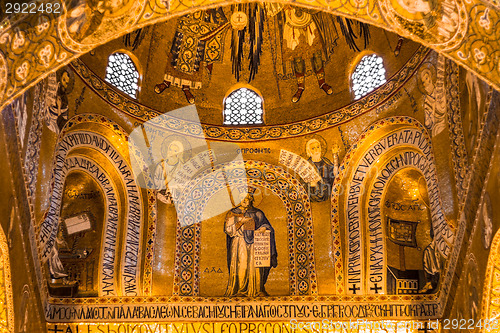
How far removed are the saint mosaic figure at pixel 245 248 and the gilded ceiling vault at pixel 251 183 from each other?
0.11 feet

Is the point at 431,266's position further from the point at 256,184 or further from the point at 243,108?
the point at 243,108

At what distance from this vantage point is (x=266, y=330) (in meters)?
12.6

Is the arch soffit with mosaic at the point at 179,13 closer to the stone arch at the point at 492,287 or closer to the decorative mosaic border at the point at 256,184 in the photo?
the stone arch at the point at 492,287

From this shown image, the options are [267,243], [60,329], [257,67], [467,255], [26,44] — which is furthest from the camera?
[257,67]

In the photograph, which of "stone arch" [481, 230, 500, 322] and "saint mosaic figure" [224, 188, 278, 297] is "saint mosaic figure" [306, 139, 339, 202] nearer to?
"saint mosaic figure" [224, 188, 278, 297]

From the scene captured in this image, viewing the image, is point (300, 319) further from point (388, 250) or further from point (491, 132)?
point (491, 132)

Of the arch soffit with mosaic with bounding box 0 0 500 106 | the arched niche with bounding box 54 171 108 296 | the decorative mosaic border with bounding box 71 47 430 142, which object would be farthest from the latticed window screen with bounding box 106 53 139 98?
the arch soffit with mosaic with bounding box 0 0 500 106

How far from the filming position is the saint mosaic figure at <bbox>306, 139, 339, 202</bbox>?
13648 mm

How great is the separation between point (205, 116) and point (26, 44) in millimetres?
7232

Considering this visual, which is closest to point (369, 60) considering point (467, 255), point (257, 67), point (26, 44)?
point (257, 67)

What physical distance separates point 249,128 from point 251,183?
128 cm

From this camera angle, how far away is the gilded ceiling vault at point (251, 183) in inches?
460

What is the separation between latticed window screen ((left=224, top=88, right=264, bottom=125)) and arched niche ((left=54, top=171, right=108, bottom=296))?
3.49 metres

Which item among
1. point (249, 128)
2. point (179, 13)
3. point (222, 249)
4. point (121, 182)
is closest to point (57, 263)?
point (121, 182)
